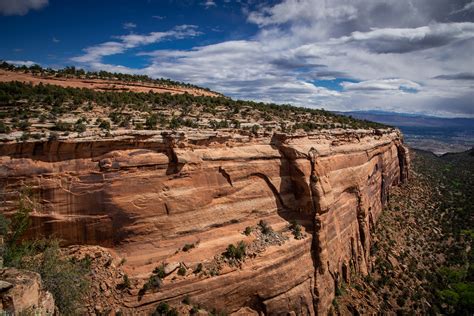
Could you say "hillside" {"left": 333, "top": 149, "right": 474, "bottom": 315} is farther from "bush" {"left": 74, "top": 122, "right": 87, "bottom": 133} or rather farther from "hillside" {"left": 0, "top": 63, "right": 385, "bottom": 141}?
"bush" {"left": 74, "top": 122, "right": 87, "bottom": 133}

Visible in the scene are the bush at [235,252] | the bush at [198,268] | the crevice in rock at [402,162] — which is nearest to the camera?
the bush at [198,268]

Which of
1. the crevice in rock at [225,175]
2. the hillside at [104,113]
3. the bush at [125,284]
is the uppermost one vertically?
the hillside at [104,113]

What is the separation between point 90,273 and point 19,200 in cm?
509

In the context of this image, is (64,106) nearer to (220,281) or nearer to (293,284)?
(220,281)

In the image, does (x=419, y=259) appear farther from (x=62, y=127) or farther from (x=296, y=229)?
(x=62, y=127)

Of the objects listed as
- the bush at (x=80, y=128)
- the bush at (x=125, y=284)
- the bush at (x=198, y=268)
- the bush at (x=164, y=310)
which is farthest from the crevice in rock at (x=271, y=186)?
the bush at (x=80, y=128)

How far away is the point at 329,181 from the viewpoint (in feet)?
89.7

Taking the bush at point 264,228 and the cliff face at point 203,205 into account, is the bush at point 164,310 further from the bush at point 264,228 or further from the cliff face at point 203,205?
the bush at point 264,228

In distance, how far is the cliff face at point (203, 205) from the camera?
57.0 feet

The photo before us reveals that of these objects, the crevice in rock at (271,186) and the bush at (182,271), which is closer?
the bush at (182,271)

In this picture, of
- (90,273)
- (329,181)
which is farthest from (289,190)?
(90,273)

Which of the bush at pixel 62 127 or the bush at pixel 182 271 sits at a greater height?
the bush at pixel 62 127

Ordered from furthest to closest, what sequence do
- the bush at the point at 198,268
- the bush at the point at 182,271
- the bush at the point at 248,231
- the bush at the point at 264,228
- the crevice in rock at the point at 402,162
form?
the crevice in rock at the point at 402,162
the bush at the point at 264,228
the bush at the point at 248,231
the bush at the point at 198,268
the bush at the point at 182,271

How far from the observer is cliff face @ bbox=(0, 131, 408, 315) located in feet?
57.0
